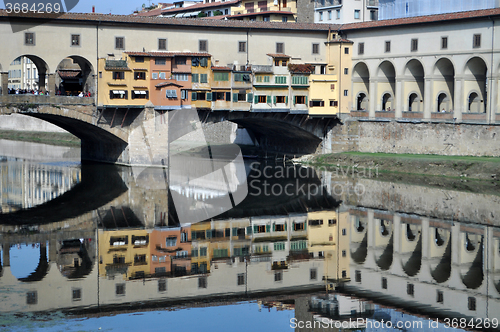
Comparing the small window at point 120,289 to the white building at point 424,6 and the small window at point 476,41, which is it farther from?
the white building at point 424,6

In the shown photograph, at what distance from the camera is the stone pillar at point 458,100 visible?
144ft

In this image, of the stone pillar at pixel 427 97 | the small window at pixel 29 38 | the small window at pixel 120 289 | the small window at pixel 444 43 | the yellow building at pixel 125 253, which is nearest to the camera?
the small window at pixel 120 289

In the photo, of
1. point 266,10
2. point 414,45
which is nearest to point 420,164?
point 414,45

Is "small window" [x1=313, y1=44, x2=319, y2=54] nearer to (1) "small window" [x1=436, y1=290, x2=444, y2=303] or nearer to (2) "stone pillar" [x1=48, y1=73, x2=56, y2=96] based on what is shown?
(2) "stone pillar" [x1=48, y1=73, x2=56, y2=96]

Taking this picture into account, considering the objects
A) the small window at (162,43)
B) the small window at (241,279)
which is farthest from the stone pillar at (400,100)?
the small window at (241,279)

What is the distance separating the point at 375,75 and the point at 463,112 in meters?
7.85

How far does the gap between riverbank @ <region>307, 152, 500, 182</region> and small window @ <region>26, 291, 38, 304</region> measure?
27.3 metres

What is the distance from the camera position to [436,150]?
44844 mm

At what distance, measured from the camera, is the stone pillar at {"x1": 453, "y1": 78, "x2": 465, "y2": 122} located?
43938 millimetres

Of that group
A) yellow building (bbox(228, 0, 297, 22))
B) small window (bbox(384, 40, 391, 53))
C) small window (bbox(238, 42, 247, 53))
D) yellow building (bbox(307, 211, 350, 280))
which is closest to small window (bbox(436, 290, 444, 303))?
yellow building (bbox(307, 211, 350, 280))

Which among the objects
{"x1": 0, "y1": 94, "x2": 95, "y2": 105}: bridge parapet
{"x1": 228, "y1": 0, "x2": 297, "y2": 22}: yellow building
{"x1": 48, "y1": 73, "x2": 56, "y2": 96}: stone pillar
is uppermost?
{"x1": 228, "y1": 0, "x2": 297, "y2": 22}: yellow building

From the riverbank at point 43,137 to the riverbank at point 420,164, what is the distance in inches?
1100

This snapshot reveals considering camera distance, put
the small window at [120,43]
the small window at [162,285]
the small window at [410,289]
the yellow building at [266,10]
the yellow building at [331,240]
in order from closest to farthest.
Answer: the small window at [162,285], the small window at [410,289], the yellow building at [331,240], the small window at [120,43], the yellow building at [266,10]

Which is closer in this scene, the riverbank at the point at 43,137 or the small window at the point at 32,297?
the small window at the point at 32,297
